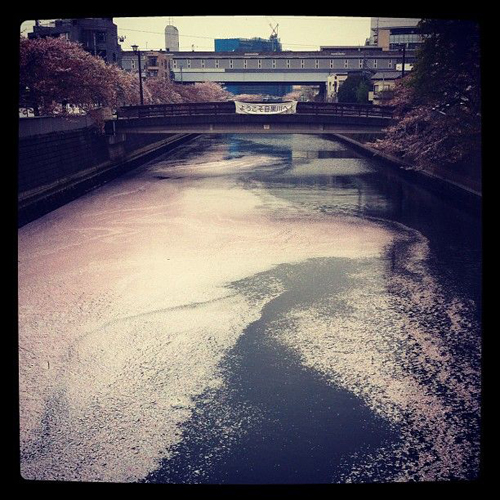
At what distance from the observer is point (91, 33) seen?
68312 millimetres

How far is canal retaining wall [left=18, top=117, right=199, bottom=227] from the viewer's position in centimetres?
2383

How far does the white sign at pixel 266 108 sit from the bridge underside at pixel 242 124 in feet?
0.96

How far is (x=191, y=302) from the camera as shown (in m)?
12.8

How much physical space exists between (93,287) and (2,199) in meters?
12.5

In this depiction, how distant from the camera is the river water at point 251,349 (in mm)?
6727

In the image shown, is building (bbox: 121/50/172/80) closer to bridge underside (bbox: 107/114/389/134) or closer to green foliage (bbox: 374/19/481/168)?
bridge underside (bbox: 107/114/389/134)

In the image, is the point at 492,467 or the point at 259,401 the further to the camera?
the point at 259,401

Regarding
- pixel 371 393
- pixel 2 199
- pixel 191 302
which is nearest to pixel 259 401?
pixel 371 393

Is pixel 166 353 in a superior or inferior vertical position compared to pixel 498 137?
inferior

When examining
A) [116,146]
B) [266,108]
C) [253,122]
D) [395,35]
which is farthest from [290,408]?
[395,35]

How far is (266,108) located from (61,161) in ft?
53.3

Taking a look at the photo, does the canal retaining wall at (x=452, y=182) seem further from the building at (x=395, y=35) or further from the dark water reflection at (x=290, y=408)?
the building at (x=395, y=35)

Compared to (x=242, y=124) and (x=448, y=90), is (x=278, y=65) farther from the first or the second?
(x=448, y=90)

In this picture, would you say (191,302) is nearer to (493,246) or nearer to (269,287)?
(269,287)
